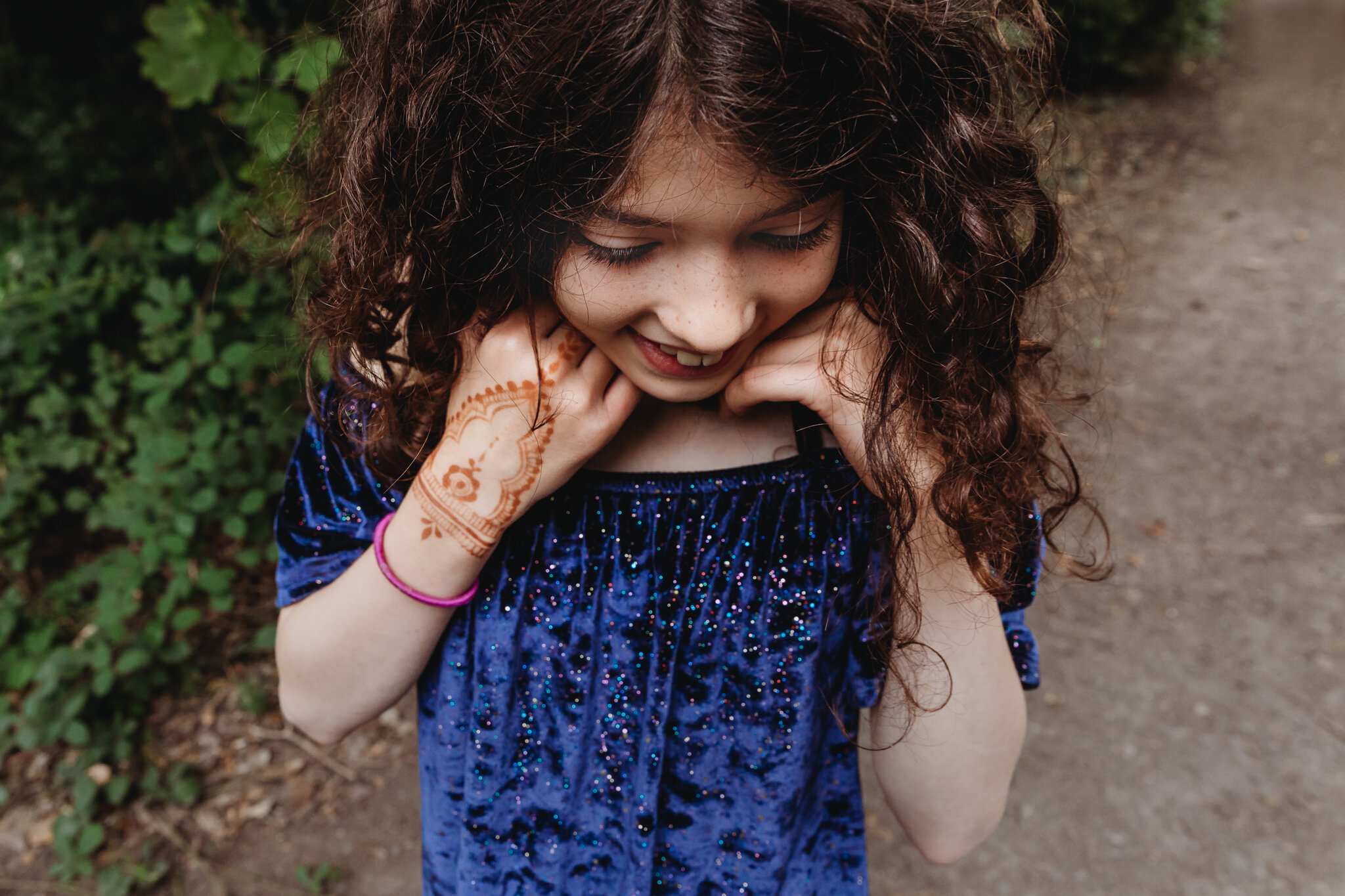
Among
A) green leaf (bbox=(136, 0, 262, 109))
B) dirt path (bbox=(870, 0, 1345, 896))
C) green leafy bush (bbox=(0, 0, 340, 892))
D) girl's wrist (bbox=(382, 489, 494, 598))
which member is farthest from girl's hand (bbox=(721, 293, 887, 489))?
green leaf (bbox=(136, 0, 262, 109))

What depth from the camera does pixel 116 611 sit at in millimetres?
2332

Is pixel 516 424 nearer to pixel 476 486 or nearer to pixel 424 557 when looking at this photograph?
pixel 476 486

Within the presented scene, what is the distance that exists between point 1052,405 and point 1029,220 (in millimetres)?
427

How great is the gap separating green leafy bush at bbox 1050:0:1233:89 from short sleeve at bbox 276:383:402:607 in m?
6.70

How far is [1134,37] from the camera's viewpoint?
702cm

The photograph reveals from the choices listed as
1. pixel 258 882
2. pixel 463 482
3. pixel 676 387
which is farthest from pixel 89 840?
pixel 676 387

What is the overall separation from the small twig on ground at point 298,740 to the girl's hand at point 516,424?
2.07 metres

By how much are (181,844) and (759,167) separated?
2.60 meters

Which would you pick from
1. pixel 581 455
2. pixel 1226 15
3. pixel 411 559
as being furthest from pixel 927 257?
pixel 1226 15

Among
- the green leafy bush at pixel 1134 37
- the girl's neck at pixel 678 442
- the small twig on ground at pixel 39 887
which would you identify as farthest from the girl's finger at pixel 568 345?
the green leafy bush at pixel 1134 37

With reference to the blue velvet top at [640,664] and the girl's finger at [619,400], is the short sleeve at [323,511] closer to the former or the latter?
the blue velvet top at [640,664]

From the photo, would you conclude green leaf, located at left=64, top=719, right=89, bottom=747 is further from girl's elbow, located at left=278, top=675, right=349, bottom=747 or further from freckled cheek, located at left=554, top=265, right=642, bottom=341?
freckled cheek, located at left=554, top=265, right=642, bottom=341

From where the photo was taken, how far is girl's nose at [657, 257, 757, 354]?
81 centimetres

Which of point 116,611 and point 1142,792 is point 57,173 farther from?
point 1142,792
